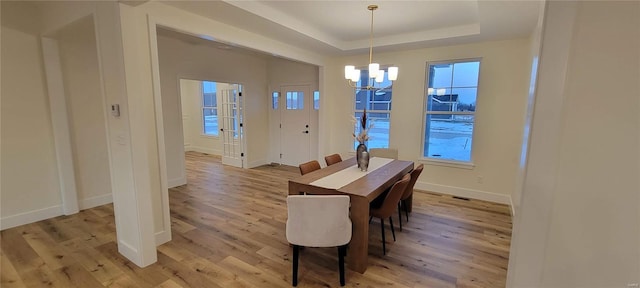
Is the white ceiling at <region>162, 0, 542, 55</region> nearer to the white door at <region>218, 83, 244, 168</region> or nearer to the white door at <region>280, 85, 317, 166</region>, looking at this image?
the white door at <region>280, 85, 317, 166</region>

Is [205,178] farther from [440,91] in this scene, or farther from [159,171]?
[440,91]

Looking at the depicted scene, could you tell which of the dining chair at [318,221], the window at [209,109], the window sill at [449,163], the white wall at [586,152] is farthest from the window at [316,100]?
the white wall at [586,152]

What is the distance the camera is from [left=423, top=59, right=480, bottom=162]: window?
4.20 meters

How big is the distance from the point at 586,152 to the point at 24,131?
4.94m

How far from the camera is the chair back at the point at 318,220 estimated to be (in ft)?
6.45

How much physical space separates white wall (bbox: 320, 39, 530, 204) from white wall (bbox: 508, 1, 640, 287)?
3304 mm

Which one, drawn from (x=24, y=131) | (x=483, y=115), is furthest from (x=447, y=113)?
(x=24, y=131)

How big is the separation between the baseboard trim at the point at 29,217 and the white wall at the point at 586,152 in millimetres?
4828

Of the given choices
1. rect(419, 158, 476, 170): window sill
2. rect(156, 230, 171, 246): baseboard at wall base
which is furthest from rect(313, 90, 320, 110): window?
rect(156, 230, 171, 246): baseboard at wall base

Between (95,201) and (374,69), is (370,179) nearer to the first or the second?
(374,69)

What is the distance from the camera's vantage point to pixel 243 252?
264cm

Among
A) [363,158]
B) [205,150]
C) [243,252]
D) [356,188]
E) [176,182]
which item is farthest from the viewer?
[205,150]

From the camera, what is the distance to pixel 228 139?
663cm

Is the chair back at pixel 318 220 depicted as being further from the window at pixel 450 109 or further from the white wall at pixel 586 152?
the window at pixel 450 109
